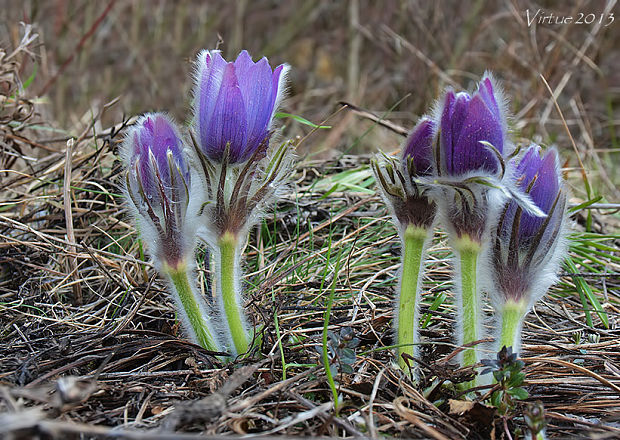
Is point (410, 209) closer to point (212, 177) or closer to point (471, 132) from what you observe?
point (471, 132)

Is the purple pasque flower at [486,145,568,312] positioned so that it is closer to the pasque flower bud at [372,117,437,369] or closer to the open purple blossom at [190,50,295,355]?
the pasque flower bud at [372,117,437,369]

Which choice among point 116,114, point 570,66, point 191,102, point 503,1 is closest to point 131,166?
point 191,102

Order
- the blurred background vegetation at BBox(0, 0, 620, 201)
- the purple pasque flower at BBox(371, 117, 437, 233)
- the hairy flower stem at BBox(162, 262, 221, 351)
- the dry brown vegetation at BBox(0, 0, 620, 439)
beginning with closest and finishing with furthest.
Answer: the dry brown vegetation at BBox(0, 0, 620, 439) → the purple pasque flower at BBox(371, 117, 437, 233) → the hairy flower stem at BBox(162, 262, 221, 351) → the blurred background vegetation at BBox(0, 0, 620, 201)

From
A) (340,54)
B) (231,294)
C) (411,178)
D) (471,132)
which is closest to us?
(471,132)

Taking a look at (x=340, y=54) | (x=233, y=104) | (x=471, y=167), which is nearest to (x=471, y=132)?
(x=471, y=167)

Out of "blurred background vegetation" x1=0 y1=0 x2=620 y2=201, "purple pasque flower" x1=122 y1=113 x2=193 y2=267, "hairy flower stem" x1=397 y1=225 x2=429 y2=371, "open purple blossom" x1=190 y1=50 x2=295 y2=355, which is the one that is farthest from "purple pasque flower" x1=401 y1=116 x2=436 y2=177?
"blurred background vegetation" x1=0 y1=0 x2=620 y2=201

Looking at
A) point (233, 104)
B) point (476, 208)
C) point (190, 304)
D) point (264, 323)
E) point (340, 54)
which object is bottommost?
point (264, 323)
